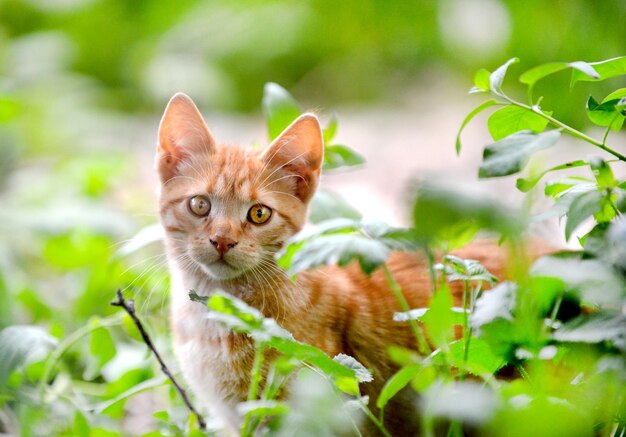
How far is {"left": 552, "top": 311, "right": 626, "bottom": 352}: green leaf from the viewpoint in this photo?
998 mm

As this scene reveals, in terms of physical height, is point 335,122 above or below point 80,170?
above

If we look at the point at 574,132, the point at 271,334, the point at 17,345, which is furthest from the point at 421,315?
the point at 17,345

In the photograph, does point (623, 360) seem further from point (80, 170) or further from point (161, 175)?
point (80, 170)

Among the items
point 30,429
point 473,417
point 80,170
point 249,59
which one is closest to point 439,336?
point 473,417

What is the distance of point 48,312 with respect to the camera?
94.7 inches

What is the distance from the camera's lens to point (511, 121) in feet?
4.25

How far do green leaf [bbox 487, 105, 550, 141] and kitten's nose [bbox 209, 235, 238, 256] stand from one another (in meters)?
0.61

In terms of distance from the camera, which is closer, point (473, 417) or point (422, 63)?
point (473, 417)

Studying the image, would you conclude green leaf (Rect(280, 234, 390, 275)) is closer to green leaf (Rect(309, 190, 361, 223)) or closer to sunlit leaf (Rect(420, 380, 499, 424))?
sunlit leaf (Rect(420, 380, 499, 424))

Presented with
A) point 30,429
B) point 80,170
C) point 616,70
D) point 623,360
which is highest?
point 616,70

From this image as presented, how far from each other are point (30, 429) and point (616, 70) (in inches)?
55.4

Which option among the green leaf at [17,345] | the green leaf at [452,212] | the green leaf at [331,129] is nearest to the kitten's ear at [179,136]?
the green leaf at [331,129]

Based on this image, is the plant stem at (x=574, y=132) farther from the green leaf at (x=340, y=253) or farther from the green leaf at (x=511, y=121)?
the green leaf at (x=340, y=253)

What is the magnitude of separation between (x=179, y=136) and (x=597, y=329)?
3.61 feet
